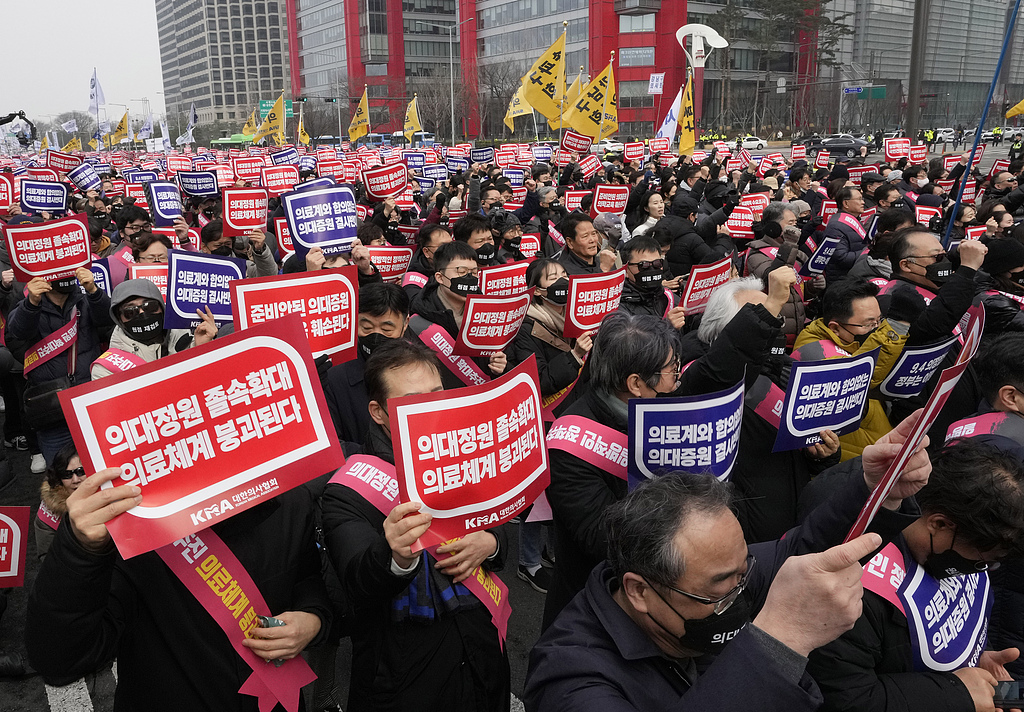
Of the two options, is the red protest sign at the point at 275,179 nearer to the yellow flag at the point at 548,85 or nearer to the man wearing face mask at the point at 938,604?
the yellow flag at the point at 548,85

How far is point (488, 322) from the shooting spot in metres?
4.49

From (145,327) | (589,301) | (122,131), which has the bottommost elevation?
(145,327)

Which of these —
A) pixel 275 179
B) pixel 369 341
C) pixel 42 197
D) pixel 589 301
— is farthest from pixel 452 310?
pixel 275 179

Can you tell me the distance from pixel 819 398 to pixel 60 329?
5.05m

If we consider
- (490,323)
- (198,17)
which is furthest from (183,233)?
(198,17)

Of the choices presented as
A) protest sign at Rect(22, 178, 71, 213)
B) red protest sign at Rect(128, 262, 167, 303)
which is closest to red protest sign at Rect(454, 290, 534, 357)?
red protest sign at Rect(128, 262, 167, 303)

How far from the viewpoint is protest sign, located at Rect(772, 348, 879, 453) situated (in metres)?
3.06

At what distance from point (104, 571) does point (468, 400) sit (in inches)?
39.7

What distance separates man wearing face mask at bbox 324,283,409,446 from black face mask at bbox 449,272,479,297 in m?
0.73

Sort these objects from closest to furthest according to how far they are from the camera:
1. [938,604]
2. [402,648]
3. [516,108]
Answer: [938,604] → [402,648] → [516,108]

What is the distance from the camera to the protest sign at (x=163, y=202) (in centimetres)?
947

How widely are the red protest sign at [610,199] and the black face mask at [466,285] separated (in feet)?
18.4

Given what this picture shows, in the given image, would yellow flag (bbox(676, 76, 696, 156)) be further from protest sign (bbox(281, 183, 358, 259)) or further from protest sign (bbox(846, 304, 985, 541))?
protest sign (bbox(846, 304, 985, 541))

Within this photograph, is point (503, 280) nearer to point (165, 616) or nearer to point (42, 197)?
point (165, 616)
